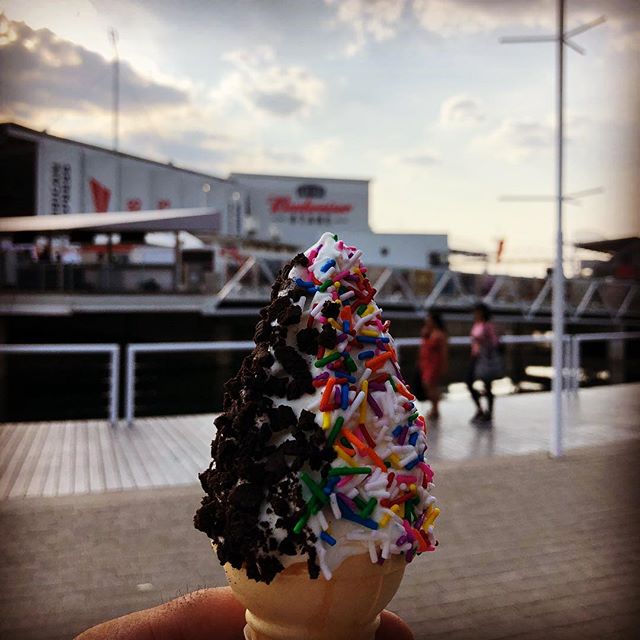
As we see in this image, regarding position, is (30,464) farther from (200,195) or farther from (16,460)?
(200,195)

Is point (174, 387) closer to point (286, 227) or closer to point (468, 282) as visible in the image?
point (468, 282)

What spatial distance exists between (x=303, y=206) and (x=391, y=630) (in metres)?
36.4

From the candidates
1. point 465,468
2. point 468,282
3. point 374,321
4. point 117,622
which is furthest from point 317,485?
point 468,282

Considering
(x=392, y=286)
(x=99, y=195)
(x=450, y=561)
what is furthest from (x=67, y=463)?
(x=392, y=286)

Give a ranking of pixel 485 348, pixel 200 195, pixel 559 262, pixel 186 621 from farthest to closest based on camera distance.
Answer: pixel 200 195 < pixel 485 348 < pixel 559 262 < pixel 186 621

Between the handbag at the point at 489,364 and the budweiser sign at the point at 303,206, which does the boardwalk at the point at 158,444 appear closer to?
the handbag at the point at 489,364

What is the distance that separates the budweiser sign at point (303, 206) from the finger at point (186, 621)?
34.5 metres

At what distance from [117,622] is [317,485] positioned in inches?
23.9

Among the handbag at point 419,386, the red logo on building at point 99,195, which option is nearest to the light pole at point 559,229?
the handbag at point 419,386

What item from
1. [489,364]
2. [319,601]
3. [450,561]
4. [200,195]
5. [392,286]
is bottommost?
[450,561]

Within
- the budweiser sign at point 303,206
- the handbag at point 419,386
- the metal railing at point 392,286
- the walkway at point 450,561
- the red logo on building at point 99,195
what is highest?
the budweiser sign at point 303,206

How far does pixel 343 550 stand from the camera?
151cm

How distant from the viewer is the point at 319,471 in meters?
1.54

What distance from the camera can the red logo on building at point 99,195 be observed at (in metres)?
21.5
